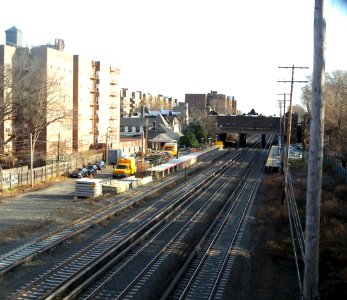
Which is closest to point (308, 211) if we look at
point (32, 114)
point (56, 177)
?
point (56, 177)

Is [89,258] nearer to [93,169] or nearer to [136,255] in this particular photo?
[136,255]

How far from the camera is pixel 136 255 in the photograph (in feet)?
54.9

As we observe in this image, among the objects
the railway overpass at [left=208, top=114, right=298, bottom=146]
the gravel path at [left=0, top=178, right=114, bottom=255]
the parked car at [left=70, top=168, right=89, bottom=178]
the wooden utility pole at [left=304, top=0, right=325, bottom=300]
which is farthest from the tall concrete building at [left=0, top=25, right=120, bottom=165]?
the wooden utility pole at [left=304, top=0, right=325, bottom=300]

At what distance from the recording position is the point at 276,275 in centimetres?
1478

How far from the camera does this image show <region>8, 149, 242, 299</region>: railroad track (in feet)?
42.2

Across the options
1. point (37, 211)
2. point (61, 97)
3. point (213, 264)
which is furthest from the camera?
point (61, 97)

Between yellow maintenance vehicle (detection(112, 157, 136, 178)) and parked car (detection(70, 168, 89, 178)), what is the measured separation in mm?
2718

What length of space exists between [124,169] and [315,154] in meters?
33.7

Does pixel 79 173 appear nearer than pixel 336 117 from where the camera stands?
Yes

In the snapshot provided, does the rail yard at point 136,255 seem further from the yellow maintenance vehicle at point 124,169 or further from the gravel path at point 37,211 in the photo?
the yellow maintenance vehicle at point 124,169

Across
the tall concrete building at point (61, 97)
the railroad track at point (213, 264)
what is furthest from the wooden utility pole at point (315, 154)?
the tall concrete building at point (61, 97)

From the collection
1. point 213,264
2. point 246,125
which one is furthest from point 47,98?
point 246,125

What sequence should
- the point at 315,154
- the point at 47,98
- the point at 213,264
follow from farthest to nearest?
the point at 47,98, the point at 213,264, the point at 315,154

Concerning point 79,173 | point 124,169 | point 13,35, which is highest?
point 13,35
